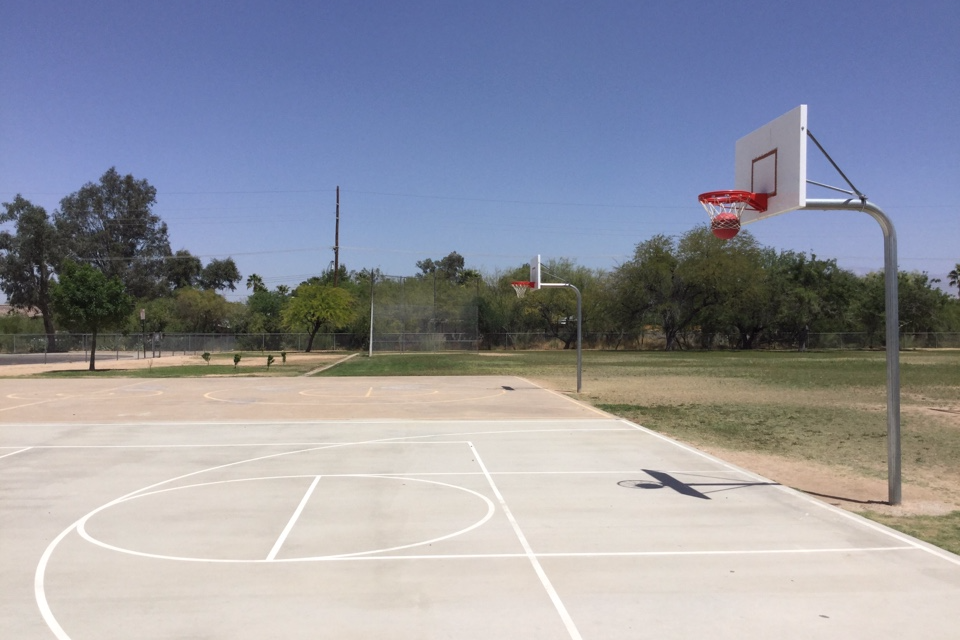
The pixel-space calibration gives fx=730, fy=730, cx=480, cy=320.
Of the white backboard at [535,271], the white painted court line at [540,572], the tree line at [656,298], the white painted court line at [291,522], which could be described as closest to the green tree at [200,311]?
the tree line at [656,298]

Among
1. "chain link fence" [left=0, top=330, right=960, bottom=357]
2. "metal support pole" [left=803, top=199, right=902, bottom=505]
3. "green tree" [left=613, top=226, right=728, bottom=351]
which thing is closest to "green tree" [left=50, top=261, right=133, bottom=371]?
"chain link fence" [left=0, top=330, right=960, bottom=357]

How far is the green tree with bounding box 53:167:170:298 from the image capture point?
3199 inches

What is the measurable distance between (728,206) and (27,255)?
78.6 m

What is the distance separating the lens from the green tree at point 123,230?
81250mm

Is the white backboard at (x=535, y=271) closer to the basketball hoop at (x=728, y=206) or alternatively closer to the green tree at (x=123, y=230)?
the basketball hoop at (x=728, y=206)

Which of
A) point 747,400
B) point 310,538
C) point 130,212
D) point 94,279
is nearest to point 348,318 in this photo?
point 94,279

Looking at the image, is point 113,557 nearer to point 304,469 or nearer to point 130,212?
point 304,469

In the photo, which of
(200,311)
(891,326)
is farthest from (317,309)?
(891,326)

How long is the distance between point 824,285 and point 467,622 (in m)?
77.8

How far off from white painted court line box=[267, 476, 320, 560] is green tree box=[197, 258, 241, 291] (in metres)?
104

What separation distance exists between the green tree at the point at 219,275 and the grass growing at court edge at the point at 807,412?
7776cm

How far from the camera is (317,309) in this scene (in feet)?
204

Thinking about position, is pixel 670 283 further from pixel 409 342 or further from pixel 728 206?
pixel 728 206

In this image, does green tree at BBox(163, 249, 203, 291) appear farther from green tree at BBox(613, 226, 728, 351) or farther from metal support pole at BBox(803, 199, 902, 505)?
metal support pole at BBox(803, 199, 902, 505)
